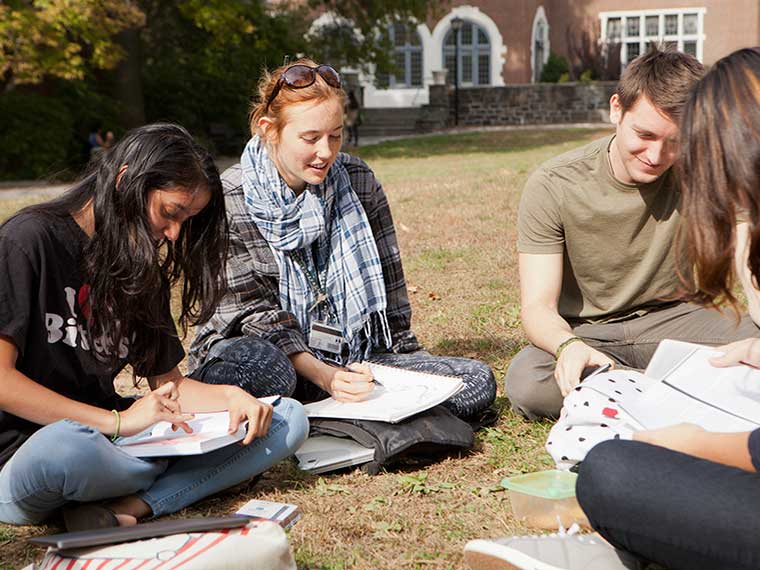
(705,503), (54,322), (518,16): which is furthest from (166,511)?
(518,16)

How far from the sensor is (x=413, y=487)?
3180 mm

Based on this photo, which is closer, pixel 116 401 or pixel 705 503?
pixel 705 503

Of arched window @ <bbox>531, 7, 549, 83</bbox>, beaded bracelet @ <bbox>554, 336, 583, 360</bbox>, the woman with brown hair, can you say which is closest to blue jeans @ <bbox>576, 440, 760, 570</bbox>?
the woman with brown hair

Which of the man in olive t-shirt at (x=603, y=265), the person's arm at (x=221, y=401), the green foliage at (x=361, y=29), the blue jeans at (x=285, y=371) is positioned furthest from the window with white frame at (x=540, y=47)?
the person's arm at (x=221, y=401)

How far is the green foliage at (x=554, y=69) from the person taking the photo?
3419cm

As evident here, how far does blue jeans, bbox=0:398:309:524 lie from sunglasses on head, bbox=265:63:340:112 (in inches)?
46.5

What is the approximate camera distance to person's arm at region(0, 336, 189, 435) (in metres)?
2.66

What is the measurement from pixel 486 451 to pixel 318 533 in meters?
0.88

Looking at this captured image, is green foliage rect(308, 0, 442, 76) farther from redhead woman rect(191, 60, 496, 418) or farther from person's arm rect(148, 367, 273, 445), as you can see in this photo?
person's arm rect(148, 367, 273, 445)

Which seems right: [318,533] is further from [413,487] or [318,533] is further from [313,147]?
[313,147]

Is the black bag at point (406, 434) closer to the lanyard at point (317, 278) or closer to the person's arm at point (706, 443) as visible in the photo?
the lanyard at point (317, 278)

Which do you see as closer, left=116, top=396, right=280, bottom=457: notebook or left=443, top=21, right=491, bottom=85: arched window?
left=116, top=396, right=280, bottom=457: notebook

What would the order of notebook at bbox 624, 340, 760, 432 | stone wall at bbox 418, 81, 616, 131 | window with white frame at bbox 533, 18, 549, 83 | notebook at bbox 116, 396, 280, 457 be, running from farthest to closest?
window with white frame at bbox 533, 18, 549, 83, stone wall at bbox 418, 81, 616, 131, notebook at bbox 116, 396, 280, 457, notebook at bbox 624, 340, 760, 432

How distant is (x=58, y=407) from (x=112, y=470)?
0.75ft
